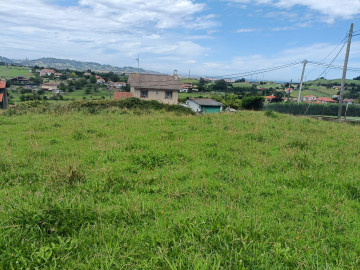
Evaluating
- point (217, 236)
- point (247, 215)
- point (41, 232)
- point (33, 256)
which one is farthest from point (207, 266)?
point (41, 232)

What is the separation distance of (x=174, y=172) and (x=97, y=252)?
94.8 inches

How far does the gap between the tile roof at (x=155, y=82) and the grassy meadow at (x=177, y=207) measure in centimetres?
2916

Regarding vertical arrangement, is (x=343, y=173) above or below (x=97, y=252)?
above

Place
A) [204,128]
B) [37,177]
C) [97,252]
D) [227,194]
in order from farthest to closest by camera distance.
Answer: [204,128] < [37,177] < [227,194] < [97,252]

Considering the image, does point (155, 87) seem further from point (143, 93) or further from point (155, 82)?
point (143, 93)

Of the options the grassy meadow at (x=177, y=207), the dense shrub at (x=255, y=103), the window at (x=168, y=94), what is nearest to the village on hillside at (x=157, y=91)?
the window at (x=168, y=94)

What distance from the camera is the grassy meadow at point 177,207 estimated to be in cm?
219

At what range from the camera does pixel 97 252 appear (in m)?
2.26

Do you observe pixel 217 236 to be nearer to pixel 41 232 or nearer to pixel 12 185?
pixel 41 232

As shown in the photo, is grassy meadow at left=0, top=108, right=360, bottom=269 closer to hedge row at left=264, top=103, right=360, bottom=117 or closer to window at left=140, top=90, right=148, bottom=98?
hedge row at left=264, top=103, right=360, bottom=117

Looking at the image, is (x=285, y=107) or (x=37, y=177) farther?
(x=285, y=107)

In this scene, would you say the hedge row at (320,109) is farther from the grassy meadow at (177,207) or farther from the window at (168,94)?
the grassy meadow at (177,207)

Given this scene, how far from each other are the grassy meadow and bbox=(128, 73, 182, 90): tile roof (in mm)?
29161

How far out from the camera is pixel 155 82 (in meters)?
35.0
